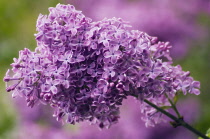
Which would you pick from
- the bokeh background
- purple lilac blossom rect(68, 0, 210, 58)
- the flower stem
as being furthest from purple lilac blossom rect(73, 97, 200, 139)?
the flower stem

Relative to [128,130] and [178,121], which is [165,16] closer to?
[128,130]

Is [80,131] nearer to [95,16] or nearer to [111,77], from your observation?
[95,16]

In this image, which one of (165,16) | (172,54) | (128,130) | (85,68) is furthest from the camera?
(165,16)

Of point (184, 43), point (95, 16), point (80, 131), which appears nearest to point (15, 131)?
point (80, 131)

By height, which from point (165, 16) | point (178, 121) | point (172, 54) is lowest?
point (178, 121)

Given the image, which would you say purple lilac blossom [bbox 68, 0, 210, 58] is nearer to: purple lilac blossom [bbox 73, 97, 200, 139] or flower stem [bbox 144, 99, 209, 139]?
purple lilac blossom [bbox 73, 97, 200, 139]

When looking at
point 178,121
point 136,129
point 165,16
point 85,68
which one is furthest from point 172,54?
point 85,68

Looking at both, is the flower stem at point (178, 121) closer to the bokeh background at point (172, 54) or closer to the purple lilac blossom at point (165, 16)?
the bokeh background at point (172, 54)
